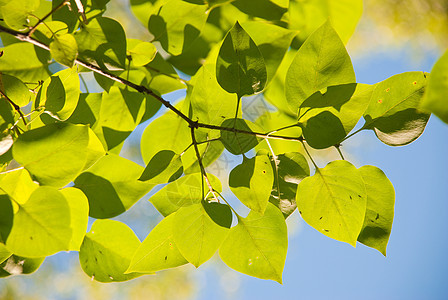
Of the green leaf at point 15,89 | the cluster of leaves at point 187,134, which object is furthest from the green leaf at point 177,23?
the green leaf at point 15,89

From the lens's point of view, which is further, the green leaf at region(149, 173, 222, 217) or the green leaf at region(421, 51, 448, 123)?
the green leaf at region(149, 173, 222, 217)

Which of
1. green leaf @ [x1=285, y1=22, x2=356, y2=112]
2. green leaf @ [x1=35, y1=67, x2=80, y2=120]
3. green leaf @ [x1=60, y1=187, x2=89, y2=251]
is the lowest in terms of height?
green leaf @ [x1=60, y1=187, x2=89, y2=251]

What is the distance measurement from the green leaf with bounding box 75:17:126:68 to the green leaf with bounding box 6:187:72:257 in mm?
89

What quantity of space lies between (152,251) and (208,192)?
5cm

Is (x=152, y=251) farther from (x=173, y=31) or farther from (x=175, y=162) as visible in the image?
(x=173, y=31)

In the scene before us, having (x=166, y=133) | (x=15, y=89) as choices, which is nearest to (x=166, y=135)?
(x=166, y=133)

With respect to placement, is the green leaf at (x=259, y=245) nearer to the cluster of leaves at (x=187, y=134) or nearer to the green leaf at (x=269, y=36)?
the cluster of leaves at (x=187, y=134)

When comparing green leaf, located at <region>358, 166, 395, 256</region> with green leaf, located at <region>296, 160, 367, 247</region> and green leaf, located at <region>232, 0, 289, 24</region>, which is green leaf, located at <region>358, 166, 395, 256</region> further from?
green leaf, located at <region>232, 0, 289, 24</region>

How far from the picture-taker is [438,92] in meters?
0.10

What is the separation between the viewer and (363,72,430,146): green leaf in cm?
20

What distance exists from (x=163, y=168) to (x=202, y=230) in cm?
5

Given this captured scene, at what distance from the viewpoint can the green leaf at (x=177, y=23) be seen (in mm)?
267

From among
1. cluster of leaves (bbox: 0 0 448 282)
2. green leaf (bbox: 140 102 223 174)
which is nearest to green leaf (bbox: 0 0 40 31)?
cluster of leaves (bbox: 0 0 448 282)

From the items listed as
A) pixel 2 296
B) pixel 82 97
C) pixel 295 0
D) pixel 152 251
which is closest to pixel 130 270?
pixel 152 251
